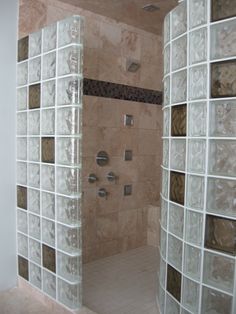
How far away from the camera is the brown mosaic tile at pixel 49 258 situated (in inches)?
83.1

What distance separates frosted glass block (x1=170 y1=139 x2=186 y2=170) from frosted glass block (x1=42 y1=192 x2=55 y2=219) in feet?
2.77

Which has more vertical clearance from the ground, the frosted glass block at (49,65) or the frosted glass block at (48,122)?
the frosted glass block at (49,65)

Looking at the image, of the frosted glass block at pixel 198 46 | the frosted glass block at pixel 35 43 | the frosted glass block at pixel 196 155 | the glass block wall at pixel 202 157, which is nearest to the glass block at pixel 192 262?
the glass block wall at pixel 202 157

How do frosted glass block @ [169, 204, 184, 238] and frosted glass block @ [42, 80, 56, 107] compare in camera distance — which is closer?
frosted glass block @ [169, 204, 184, 238]

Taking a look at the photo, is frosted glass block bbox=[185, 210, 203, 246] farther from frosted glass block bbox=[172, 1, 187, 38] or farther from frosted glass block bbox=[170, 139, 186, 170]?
frosted glass block bbox=[172, 1, 187, 38]

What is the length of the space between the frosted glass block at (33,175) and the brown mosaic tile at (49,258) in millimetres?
421

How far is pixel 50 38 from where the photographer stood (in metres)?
2.06

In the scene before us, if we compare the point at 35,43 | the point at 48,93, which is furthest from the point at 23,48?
the point at 48,93

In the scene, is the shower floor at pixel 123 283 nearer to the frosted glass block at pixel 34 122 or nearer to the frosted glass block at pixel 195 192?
the frosted glass block at pixel 195 192

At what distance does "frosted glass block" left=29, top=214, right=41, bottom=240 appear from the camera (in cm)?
224

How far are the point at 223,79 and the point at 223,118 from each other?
0.16 metres

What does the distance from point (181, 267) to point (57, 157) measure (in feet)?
3.19

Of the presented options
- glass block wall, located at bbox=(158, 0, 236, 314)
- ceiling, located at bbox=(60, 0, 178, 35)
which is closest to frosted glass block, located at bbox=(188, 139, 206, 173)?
glass block wall, located at bbox=(158, 0, 236, 314)

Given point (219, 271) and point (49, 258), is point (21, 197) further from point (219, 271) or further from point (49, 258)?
point (219, 271)
